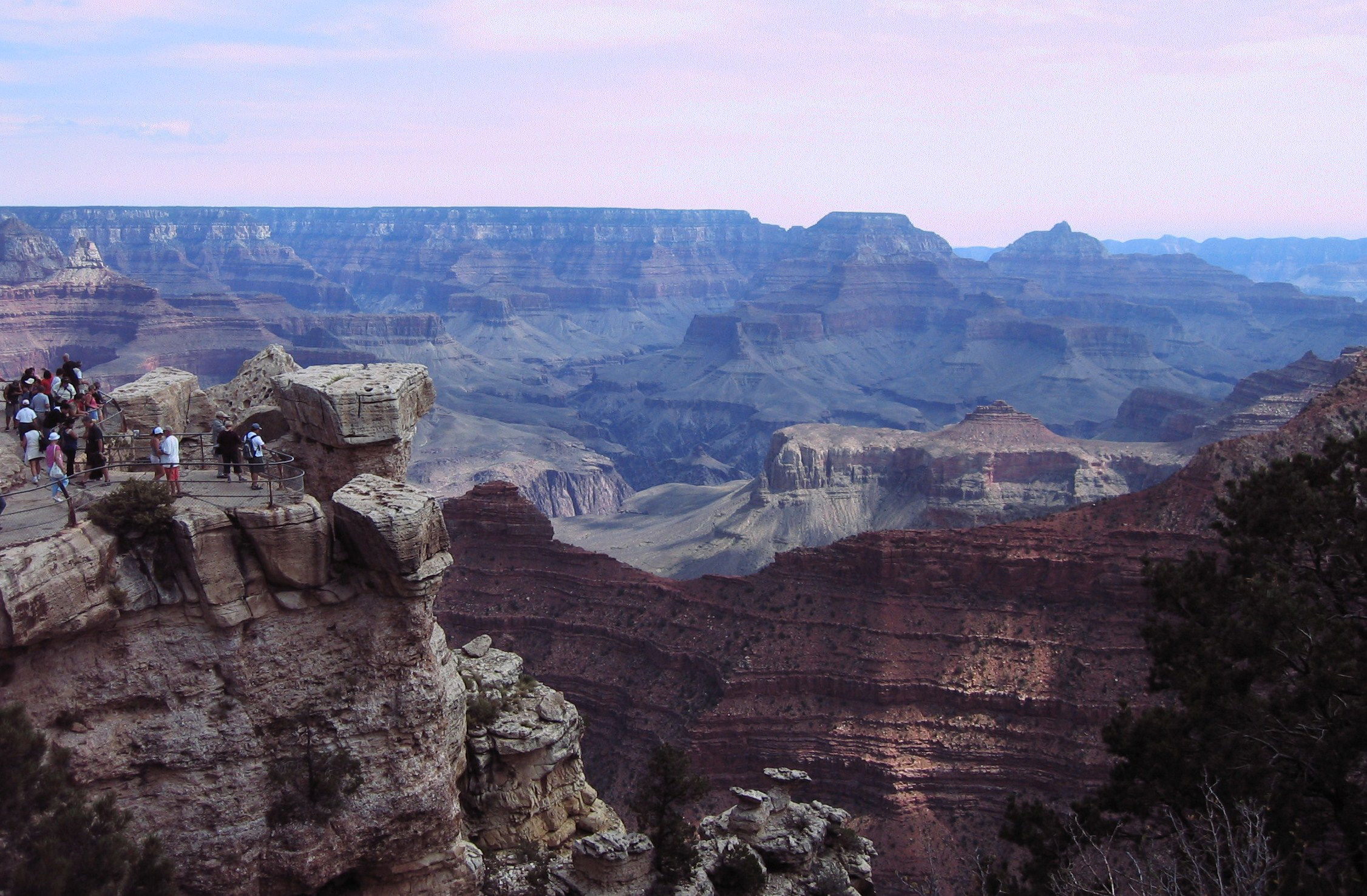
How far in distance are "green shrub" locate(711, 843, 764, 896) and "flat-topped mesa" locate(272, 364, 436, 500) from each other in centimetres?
1185

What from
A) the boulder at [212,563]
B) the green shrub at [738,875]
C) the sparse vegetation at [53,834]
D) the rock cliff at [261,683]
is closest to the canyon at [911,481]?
the green shrub at [738,875]

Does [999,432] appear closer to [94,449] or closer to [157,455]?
[157,455]

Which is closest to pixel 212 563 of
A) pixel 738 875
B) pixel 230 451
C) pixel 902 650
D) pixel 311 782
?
pixel 230 451

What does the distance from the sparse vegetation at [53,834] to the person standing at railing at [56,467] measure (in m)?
4.69

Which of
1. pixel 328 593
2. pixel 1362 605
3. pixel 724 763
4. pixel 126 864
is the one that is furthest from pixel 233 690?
pixel 724 763

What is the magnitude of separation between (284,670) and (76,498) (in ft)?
15.0

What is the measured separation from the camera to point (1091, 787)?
1479 inches

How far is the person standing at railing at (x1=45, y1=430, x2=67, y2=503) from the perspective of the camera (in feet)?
59.1

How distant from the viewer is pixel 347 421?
19.9 metres

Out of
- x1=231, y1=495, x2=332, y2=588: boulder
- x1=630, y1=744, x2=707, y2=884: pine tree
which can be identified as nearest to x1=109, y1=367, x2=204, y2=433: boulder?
x1=231, y1=495, x2=332, y2=588: boulder

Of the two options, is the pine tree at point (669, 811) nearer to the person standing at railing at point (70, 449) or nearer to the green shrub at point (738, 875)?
the green shrub at point (738, 875)

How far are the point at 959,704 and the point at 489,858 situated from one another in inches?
968

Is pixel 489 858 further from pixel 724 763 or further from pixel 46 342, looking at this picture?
pixel 46 342

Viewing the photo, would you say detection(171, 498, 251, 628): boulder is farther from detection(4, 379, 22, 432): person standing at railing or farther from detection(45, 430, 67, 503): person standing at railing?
detection(4, 379, 22, 432): person standing at railing
